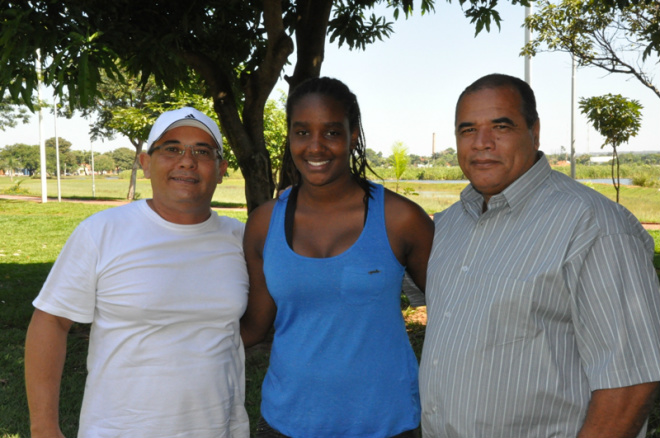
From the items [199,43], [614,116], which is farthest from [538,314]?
[614,116]

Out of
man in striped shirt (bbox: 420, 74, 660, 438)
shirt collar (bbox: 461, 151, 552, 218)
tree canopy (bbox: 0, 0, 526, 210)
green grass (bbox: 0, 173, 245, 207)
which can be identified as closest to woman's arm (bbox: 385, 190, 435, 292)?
man in striped shirt (bbox: 420, 74, 660, 438)

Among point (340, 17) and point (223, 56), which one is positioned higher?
point (340, 17)

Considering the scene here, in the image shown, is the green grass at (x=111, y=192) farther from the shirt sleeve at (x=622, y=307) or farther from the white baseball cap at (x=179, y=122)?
the shirt sleeve at (x=622, y=307)

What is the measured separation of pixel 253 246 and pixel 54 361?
0.81 meters

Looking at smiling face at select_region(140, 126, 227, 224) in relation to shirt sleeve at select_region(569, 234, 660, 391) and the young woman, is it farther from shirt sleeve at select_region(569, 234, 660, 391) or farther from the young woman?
shirt sleeve at select_region(569, 234, 660, 391)

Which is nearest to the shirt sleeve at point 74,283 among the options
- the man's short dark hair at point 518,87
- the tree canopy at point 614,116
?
the man's short dark hair at point 518,87

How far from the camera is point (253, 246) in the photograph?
7.92ft

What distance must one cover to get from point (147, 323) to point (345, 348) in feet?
2.31

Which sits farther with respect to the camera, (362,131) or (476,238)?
(362,131)

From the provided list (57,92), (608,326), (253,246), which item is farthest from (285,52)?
(608,326)

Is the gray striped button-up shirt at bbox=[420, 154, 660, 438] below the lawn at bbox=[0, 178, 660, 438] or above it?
above

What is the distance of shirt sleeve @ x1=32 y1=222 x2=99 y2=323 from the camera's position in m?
2.10

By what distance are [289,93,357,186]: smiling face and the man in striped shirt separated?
47 cm

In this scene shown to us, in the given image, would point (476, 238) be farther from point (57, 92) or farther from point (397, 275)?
point (57, 92)
